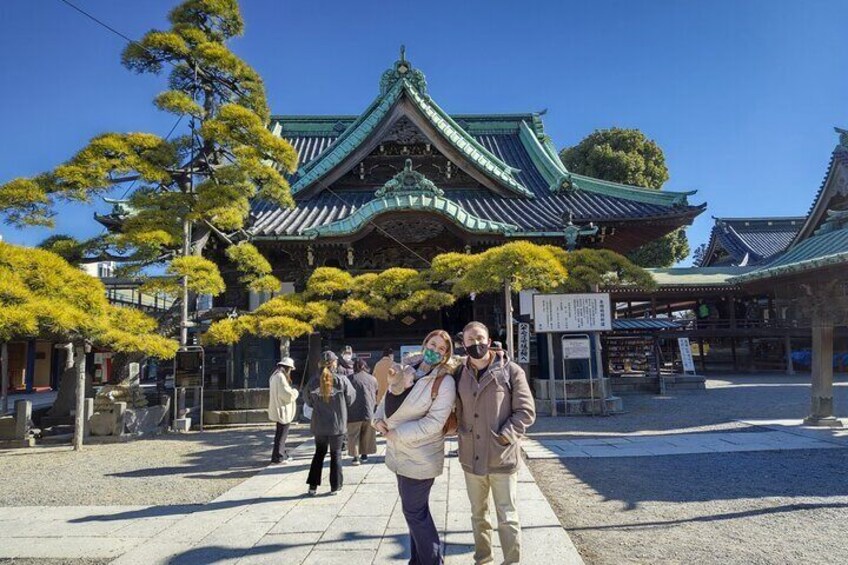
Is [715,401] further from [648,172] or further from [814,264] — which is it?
[648,172]

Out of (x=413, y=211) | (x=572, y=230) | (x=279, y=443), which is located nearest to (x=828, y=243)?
(x=572, y=230)

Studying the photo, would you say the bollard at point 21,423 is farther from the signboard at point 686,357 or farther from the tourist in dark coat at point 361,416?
the signboard at point 686,357

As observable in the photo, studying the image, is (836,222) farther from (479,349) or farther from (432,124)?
(479,349)

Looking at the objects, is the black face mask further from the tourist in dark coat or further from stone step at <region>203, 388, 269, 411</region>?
stone step at <region>203, 388, 269, 411</region>

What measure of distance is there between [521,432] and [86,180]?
34.7ft

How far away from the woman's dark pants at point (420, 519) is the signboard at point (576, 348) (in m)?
10.2

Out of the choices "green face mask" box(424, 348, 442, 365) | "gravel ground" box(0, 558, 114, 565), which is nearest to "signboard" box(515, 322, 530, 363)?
"green face mask" box(424, 348, 442, 365)

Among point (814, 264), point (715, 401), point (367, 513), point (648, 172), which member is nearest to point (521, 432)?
point (367, 513)

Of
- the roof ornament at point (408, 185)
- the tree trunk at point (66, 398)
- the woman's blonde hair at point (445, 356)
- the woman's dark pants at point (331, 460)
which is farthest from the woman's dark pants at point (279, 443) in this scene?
the tree trunk at point (66, 398)

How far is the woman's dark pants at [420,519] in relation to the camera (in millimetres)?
3645

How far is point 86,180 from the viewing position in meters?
10.5

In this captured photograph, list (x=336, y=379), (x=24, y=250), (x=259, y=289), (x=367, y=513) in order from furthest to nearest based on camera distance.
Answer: (x=259, y=289), (x=24, y=250), (x=336, y=379), (x=367, y=513)

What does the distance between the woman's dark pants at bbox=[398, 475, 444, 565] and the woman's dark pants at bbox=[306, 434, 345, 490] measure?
2772mm

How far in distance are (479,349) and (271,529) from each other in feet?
10.0
